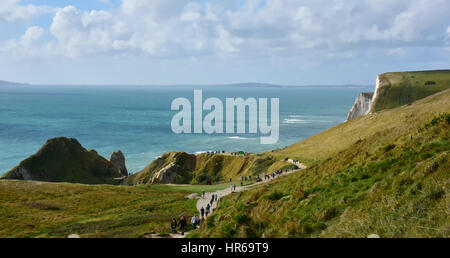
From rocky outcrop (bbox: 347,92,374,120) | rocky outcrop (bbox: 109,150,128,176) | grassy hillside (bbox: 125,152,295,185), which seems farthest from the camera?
rocky outcrop (bbox: 347,92,374,120)

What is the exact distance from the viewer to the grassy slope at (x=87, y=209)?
906 inches

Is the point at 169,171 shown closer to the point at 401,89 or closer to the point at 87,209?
A: the point at 87,209

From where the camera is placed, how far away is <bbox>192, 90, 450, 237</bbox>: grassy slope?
9.66 metres

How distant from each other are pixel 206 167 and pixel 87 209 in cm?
3444

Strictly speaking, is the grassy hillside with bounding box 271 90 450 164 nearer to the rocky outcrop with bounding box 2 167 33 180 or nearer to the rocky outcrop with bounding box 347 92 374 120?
the rocky outcrop with bounding box 347 92 374 120

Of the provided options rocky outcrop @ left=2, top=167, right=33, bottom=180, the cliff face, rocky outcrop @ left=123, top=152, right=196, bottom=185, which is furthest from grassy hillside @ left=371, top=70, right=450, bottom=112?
rocky outcrop @ left=2, top=167, right=33, bottom=180

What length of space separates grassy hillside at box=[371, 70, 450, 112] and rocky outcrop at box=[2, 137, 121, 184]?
234 ft

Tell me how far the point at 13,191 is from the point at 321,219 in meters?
36.0

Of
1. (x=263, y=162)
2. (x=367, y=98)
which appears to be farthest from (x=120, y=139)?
(x=367, y=98)

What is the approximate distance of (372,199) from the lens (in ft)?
39.7

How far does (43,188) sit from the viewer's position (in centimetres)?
3966

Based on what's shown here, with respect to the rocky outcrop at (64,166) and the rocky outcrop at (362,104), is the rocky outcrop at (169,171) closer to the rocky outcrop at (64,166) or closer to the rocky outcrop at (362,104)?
the rocky outcrop at (64,166)
